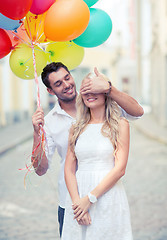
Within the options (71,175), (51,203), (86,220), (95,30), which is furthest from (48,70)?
(51,203)

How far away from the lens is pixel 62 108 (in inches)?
118

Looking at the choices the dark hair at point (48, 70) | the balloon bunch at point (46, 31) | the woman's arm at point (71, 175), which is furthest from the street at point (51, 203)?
the balloon bunch at point (46, 31)

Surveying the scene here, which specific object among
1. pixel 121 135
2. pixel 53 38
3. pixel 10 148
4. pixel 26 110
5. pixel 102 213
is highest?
pixel 53 38

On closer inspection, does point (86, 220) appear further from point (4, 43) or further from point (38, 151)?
point (4, 43)

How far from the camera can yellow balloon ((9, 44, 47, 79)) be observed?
2918 millimetres

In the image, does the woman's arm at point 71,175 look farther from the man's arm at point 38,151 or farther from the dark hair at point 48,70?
the dark hair at point 48,70

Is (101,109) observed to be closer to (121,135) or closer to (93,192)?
(121,135)

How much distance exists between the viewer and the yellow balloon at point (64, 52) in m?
3.06

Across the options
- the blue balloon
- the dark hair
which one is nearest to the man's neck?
the dark hair

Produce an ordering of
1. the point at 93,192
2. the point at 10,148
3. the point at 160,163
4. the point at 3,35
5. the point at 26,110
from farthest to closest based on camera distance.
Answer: the point at 26,110, the point at 10,148, the point at 160,163, the point at 3,35, the point at 93,192

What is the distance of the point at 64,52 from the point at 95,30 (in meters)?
0.32

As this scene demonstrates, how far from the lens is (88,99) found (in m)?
2.59

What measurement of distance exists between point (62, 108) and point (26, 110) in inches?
926

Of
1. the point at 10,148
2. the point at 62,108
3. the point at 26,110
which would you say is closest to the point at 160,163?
the point at 10,148
